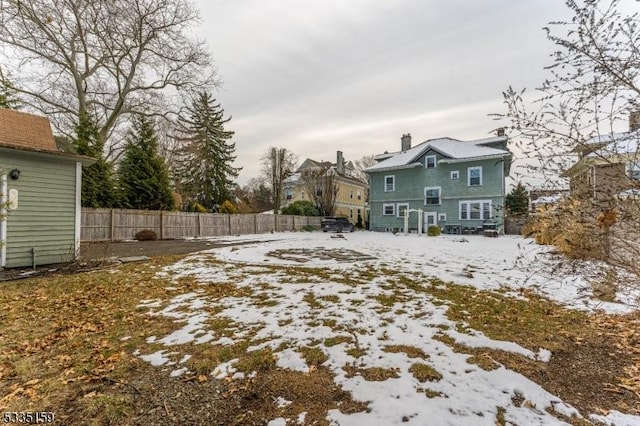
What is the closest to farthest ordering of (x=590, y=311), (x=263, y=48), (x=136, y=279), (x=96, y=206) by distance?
(x=590, y=311) → (x=136, y=279) → (x=263, y=48) → (x=96, y=206)

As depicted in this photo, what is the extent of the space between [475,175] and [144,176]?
73.8ft

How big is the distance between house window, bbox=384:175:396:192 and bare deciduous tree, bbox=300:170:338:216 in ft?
18.1

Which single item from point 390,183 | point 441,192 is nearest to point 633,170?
point 441,192

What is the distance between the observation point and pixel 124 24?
16125 mm

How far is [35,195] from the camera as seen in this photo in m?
7.96

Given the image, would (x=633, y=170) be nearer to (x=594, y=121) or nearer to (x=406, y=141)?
(x=594, y=121)

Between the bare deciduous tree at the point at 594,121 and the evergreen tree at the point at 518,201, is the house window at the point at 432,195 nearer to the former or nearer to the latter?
the evergreen tree at the point at 518,201

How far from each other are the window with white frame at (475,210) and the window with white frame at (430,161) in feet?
12.1

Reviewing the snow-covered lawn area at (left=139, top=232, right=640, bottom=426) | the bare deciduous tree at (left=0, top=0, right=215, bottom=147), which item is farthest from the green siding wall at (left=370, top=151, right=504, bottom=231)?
the snow-covered lawn area at (left=139, top=232, right=640, bottom=426)

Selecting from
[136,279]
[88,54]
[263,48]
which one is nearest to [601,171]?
[136,279]

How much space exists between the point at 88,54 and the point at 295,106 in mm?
12722

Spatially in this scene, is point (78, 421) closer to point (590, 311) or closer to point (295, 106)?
point (590, 311)


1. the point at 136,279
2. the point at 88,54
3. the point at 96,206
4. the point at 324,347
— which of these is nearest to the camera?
the point at 324,347

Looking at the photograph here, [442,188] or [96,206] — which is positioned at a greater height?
[442,188]
